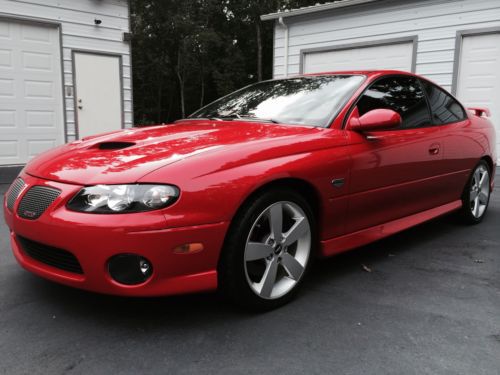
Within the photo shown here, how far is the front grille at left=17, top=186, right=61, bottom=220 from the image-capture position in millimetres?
2232

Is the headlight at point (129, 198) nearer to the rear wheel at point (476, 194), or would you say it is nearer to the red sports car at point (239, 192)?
the red sports car at point (239, 192)

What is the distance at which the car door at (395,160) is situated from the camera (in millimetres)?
2945

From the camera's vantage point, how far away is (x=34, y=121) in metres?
8.50

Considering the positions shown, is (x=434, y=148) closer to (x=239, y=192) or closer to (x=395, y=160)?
(x=395, y=160)

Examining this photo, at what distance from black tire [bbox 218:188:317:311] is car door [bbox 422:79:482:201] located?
6.36 feet

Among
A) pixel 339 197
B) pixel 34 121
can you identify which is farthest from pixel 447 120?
pixel 34 121

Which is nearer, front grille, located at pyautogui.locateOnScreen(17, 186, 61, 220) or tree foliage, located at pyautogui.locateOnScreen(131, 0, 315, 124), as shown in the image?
front grille, located at pyautogui.locateOnScreen(17, 186, 61, 220)

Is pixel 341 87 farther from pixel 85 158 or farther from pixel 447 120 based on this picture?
pixel 85 158

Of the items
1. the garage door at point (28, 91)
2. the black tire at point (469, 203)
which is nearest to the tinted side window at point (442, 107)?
the black tire at point (469, 203)

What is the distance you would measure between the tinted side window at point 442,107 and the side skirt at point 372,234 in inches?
29.7

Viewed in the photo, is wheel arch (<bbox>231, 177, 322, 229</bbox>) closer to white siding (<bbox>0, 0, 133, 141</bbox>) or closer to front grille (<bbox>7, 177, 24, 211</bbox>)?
front grille (<bbox>7, 177, 24, 211</bbox>)

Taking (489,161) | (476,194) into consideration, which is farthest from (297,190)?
(489,161)

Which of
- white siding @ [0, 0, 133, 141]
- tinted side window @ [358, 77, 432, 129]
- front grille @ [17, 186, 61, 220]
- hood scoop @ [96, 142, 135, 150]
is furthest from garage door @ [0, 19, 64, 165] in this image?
tinted side window @ [358, 77, 432, 129]

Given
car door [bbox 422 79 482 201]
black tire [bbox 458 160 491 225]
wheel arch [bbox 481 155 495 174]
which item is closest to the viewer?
car door [bbox 422 79 482 201]
